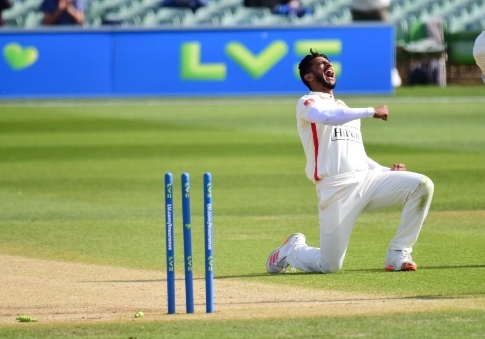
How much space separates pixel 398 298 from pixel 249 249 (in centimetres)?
258

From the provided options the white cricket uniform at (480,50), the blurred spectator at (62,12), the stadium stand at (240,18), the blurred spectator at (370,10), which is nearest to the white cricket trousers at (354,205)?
the white cricket uniform at (480,50)

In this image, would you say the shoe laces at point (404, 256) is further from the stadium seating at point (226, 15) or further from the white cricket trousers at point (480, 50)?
the stadium seating at point (226, 15)

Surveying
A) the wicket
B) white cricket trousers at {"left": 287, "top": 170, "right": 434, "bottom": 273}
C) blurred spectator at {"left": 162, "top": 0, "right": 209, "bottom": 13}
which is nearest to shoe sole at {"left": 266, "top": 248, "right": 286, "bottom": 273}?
white cricket trousers at {"left": 287, "top": 170, "right": 434, "bottom": 273}

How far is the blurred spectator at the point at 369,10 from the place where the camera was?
24203 millimetres

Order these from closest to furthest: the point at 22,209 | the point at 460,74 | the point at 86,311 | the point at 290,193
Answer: the point at 86,311, the point at 22,209, the point at 290,193, the point at 460,74

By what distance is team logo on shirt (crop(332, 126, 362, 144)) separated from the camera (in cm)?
793

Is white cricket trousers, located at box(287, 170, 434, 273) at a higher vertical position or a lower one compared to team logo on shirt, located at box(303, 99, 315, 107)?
lower

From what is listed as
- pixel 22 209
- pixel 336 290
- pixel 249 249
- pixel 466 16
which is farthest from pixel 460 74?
pixel 336 290

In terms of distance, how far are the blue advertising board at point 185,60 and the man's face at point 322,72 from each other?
14596 millimetres

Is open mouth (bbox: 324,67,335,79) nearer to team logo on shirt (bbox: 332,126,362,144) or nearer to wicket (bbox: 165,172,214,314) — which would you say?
team logo on shirt (bbox: 332,126,362,144)

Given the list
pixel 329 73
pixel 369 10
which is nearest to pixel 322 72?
pixel 329 73

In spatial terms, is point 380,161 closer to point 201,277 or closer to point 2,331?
point 201,277

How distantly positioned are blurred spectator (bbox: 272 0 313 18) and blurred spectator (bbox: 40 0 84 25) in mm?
4975

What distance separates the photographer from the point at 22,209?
1220 cm
